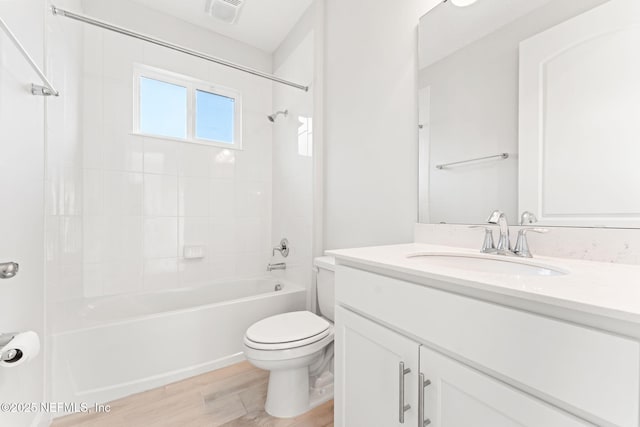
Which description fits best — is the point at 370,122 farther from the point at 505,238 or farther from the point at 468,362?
the point at 468,362

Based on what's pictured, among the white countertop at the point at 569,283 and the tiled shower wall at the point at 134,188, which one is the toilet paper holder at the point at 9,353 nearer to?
the tiled shower wall at the point at 134,188

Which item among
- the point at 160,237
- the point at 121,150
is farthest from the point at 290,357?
the point at 121,150

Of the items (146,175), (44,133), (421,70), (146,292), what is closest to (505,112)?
(421,70)

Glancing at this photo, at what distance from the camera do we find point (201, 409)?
1.40 m

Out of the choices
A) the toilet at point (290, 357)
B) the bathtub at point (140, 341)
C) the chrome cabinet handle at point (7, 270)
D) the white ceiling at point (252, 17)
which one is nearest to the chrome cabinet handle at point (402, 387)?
the toilet at point (290, 357)

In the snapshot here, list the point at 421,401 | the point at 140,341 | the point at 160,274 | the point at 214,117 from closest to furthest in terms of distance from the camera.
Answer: the point at 421,401 → the point at 140,341 → the point at 160,274 → the point at 214,117

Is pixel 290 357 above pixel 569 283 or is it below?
below

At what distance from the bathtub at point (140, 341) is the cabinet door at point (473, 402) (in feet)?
4.70

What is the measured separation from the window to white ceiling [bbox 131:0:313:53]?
49 cm

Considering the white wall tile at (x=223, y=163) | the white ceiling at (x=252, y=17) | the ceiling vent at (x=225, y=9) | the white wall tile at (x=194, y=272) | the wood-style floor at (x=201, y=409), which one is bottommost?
the wood-style floor at (x=201, y=409)

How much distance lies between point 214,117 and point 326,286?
1920mm

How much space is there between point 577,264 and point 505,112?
596mm

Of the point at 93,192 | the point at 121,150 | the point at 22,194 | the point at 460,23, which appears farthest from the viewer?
the point at 121,150

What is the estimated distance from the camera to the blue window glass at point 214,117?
2.46 metres
